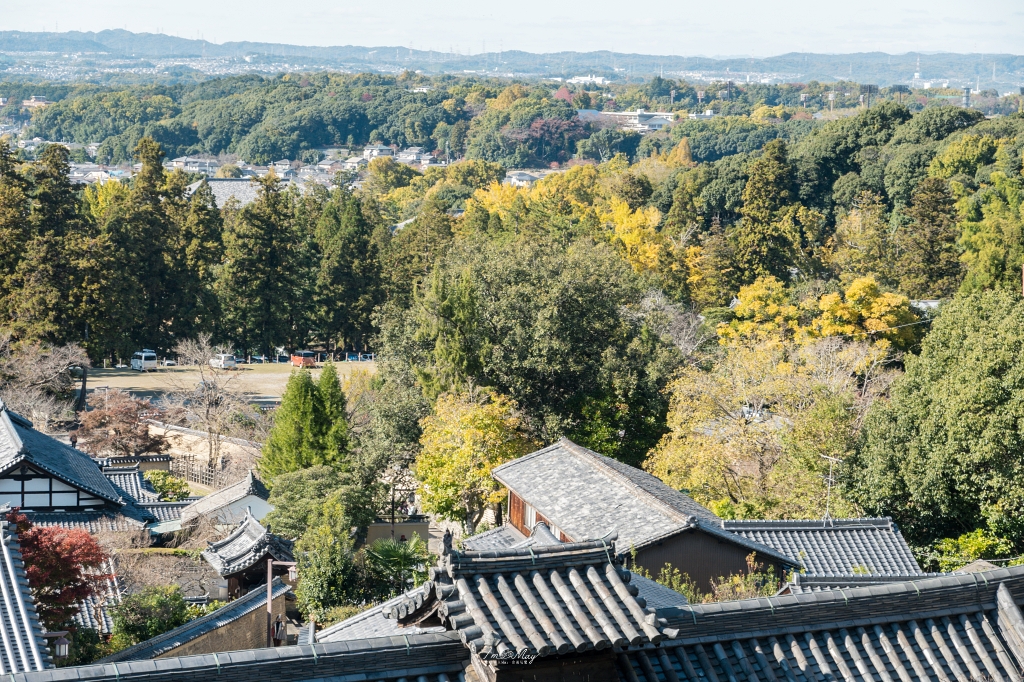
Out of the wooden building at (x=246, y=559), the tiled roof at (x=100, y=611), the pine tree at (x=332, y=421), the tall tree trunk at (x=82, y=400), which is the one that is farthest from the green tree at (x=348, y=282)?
the tiled roof at (x=100, y=611)

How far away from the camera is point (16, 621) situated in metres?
9.68

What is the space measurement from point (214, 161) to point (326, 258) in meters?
101

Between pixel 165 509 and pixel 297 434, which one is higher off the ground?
pixel 297 434

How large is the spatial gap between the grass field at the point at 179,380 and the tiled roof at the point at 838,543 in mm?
19970

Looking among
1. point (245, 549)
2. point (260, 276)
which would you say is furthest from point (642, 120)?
point (245, 549)

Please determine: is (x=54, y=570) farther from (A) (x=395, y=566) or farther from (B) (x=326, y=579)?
(A) (x=395, y=566)

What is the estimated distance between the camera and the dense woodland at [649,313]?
18406 mm

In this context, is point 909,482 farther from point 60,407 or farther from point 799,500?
point 60,407

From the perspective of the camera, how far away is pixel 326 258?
43.5 metres

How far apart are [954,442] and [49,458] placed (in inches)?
647

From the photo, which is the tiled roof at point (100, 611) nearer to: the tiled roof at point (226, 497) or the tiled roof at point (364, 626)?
the tiled roof at point (364, 626)

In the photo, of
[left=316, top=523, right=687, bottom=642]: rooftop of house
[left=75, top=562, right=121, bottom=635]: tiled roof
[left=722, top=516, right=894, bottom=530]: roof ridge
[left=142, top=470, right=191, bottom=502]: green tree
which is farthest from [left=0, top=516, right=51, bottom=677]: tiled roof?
[left=142, top=470, right=191, bottom=502]: green tree

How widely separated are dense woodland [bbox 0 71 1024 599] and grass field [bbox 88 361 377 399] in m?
1.53

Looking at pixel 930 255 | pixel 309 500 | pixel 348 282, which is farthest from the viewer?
pixel 348 282
